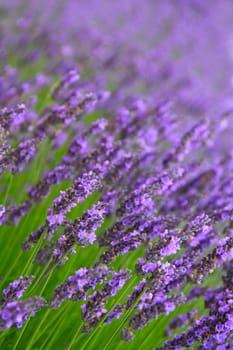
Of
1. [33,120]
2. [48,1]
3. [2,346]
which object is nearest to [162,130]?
[33,120]

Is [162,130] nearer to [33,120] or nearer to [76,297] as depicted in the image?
[33,120]

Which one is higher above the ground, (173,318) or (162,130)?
(162,130)

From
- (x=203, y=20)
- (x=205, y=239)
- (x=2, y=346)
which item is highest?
(x=203, y=20)

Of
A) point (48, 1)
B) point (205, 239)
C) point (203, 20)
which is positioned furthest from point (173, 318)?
point (203, 20)

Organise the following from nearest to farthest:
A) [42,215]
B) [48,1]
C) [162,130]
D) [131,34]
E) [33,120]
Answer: [42,215] → [33,120] → [162,130] → [48,1] → [131,34]

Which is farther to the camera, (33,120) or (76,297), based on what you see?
(33,120)

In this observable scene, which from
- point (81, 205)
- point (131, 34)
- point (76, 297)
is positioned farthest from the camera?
point (131, 34)

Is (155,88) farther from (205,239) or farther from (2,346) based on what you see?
(2,346)
